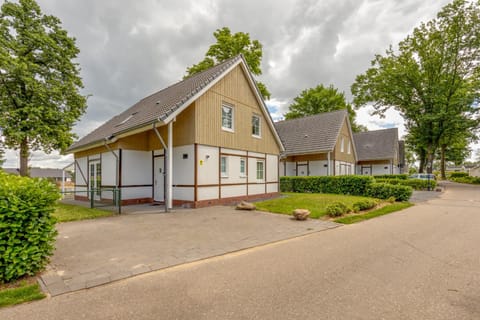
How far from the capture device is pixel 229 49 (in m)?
21.5

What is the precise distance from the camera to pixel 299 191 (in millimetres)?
17812

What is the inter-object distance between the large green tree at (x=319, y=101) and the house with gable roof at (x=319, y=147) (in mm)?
14404

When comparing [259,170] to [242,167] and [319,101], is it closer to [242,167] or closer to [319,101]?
[242,167]

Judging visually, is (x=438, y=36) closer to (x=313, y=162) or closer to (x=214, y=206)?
(x=313, y=162)

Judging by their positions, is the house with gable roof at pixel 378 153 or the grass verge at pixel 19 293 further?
the house with gable roof at pixel 378 153

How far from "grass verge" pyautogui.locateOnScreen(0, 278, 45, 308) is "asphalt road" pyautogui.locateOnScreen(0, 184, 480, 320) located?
14cm

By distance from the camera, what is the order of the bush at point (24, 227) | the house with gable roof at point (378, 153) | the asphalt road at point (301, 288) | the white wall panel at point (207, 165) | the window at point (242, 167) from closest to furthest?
the asphalt road at point (301, 288) → the bush at point (24, 227) → the white wall panel at point (207, 165) → the window at point (242, 167) → the house with gable roof at point (378, 153)

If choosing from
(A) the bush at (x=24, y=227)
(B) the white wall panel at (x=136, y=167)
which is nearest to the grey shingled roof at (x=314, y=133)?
(B) the white wall panel at (x=136, y=167)

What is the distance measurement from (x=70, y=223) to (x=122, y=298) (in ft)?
19.0

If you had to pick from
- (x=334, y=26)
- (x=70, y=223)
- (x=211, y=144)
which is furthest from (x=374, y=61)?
(x=70, y=223)

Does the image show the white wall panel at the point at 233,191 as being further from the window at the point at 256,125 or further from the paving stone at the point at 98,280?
the paving stone at the point at 98,280

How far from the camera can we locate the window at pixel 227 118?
39.7ft

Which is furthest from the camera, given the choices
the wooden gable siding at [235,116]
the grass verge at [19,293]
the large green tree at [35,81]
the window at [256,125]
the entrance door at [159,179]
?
the large green tree at [35,81]

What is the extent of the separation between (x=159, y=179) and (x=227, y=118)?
453cm
